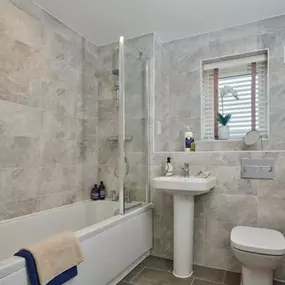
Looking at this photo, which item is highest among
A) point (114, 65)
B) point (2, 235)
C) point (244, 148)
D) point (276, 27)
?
point (276, 27)

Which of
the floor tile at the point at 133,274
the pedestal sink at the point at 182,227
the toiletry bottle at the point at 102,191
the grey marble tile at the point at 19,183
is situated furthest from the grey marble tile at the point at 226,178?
the grey marble tile at the point at 19,183

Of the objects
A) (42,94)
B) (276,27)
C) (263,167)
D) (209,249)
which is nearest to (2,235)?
(42,94)

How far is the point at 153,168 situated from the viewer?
8.44ft

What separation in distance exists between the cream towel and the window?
6.04 feet

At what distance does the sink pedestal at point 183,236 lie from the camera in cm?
213

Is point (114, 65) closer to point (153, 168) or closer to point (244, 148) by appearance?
point (153, 168)

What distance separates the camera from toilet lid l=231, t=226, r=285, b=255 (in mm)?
1582

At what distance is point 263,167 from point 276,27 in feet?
4.57

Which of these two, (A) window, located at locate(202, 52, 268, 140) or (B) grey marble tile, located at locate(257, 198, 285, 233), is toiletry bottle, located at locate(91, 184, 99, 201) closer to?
(A) window, located at locate(202, 52, 268, 140)

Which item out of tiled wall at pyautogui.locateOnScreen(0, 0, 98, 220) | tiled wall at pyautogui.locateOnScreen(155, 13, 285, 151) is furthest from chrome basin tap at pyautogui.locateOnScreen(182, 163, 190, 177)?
tiled wall at pyautogui.locateOnScreen(0, 0, 98, 220)

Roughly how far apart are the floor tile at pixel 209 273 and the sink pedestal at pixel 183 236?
9 centimetres

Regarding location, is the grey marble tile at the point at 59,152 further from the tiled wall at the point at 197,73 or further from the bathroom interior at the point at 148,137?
the tiled wall at the point at 197,73

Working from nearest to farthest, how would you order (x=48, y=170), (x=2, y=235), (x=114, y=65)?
(x=2, y=235) → (x=48, y=170) → (x=114, y=65)

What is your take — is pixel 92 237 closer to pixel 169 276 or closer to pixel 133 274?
pixel 133 274
